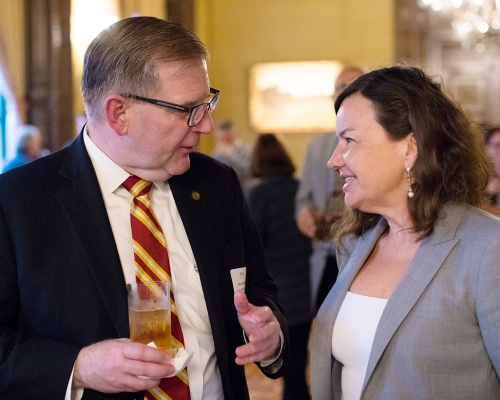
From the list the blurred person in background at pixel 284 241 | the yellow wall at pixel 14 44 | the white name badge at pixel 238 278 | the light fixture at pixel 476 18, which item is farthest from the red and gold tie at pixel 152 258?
the light fixture at pixel 476 18

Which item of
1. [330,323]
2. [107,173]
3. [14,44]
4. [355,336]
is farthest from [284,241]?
[14,44]

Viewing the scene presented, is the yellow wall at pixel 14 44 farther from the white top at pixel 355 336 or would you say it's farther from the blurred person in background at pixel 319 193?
the white top at pixel 355 336

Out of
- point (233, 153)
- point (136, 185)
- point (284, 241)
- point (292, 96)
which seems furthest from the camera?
point (292, 96)

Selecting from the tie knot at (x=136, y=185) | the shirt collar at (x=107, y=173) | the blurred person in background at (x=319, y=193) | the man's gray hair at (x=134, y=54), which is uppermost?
the man's gray hair at (x=134, y=54)

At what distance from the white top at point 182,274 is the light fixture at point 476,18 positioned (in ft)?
25.6

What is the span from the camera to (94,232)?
1923 millimetres

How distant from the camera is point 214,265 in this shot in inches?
81.0

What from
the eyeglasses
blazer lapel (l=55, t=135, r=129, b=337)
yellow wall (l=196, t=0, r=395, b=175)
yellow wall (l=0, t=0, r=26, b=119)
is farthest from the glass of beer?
yellow wall (l=196, t=0, r=395, b=175)

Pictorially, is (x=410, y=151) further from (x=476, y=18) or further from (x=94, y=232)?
(x=476, y=18)

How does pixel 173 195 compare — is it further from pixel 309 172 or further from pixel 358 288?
pixel 309 172

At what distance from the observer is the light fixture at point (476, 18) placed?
351 inches

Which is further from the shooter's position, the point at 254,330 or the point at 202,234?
the point at 202,234

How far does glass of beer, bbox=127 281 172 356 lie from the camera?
1.68 metres

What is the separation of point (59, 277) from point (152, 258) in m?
0.26
